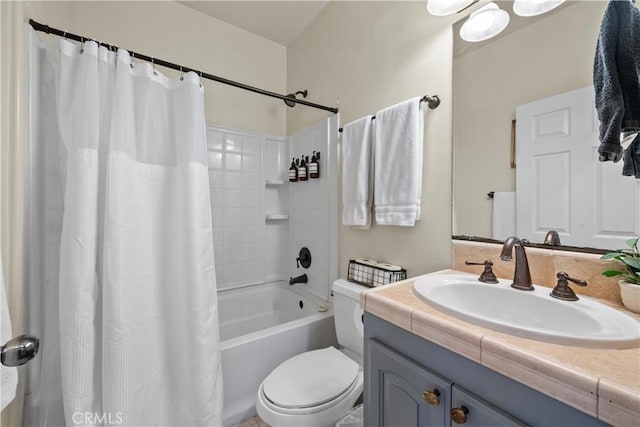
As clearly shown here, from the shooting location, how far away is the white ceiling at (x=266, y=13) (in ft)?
6.29

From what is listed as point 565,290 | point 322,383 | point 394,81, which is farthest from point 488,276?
point 394,81

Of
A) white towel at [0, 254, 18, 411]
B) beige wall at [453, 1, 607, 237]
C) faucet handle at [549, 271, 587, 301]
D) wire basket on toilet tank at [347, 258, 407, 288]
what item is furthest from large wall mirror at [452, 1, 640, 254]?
white towel at [0, 254, 18, 411]

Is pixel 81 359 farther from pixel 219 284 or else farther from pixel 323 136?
pixel 323 136

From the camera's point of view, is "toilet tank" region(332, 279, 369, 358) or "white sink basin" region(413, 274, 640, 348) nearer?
"white sink basin" region(413, 274, 640, 348)

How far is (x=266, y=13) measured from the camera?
200cm

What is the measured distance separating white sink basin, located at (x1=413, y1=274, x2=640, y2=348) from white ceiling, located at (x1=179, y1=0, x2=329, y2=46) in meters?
2.08

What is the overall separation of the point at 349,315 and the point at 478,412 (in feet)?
2.82

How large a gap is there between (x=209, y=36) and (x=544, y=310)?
2.62m

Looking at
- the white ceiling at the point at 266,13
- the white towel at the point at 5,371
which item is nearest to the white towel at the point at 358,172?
the white ceiling at the point at 266,13

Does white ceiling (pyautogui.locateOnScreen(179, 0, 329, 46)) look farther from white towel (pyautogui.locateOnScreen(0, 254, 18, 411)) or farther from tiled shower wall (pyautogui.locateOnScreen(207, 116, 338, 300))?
white towel (pyautogui.locateOnScreen(0, 254, 18, 411))

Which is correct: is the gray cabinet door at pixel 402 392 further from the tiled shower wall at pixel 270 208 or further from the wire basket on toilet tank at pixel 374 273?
the tiled shower wall at pixel 270 208

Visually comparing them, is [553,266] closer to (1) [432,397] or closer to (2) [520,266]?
(2) [520,266]

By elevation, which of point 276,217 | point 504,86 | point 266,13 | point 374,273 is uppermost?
point 266,13

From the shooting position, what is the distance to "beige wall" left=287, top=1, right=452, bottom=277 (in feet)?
4.00
